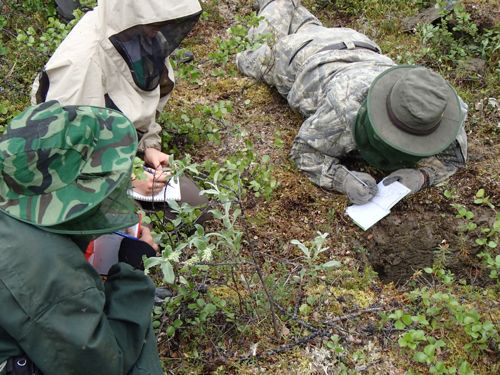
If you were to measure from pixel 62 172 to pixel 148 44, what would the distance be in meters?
1.49

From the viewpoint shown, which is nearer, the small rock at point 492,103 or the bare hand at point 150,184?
the bare hand at point 150,184

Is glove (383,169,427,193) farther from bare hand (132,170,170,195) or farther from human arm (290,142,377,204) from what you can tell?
bare hand (132,170,170,195)

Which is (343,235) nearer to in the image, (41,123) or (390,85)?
(390,85)

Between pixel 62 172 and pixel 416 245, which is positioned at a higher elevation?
pixel 62 172

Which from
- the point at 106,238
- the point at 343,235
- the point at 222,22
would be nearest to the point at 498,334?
the point at 343,235

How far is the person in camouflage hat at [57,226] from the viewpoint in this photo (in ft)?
5.23

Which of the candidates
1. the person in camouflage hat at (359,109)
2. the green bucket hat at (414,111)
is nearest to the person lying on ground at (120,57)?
the person in camouflage hat at (359,109)

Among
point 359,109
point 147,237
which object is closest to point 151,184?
point 147,237

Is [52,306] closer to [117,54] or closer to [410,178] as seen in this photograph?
[117,54]

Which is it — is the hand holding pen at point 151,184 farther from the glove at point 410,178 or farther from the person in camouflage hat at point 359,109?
the glove at point 410,178

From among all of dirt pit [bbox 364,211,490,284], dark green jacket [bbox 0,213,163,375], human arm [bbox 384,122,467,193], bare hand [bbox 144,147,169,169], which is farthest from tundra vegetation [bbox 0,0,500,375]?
dark green jacket [bbox 0,213,163,375]

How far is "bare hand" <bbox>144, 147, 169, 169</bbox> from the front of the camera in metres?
3.31

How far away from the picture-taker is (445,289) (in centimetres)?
294

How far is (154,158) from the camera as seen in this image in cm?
332
